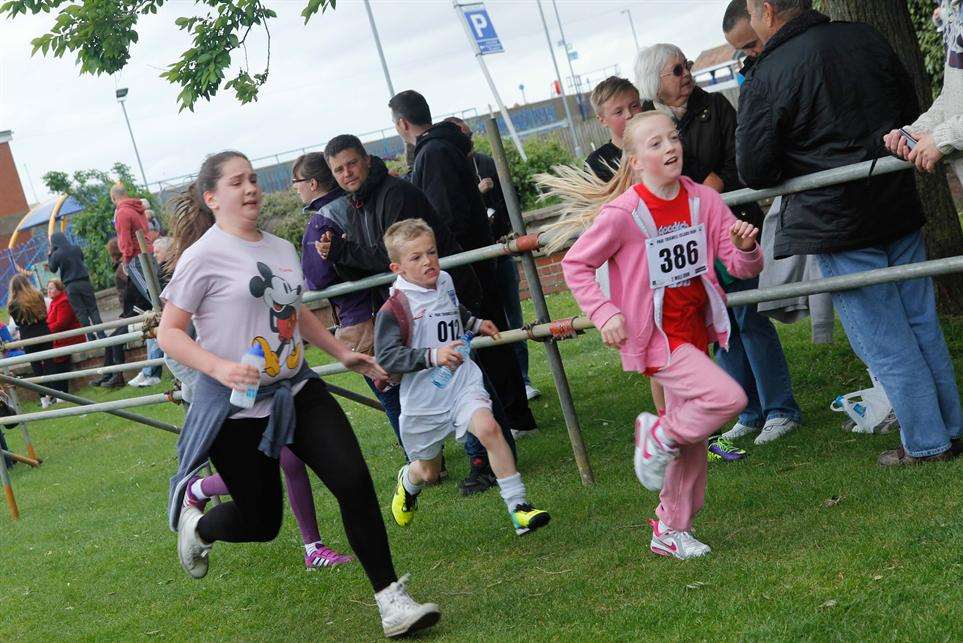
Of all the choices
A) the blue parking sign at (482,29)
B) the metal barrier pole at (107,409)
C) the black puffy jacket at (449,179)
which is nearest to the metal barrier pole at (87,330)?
the metal barrier pole at (107,409)

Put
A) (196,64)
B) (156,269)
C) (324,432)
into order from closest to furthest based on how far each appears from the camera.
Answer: (324,432) → (156,269) → (196,64)

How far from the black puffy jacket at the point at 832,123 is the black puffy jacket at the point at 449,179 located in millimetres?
2367

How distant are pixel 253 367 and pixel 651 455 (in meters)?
1.55

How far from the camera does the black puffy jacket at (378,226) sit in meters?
6.74

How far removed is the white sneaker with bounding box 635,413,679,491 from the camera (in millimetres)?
4562

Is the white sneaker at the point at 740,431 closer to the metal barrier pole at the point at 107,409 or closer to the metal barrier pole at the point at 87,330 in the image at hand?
the metal barrier pole at the point at 107,409

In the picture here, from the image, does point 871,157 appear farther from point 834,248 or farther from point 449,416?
point 449,416

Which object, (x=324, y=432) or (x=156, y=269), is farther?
(x=156, y=269)

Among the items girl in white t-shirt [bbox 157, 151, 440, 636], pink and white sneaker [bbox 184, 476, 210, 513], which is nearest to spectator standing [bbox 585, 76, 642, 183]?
girl in white t-shirt [bbox 157, 151, 440, 636]

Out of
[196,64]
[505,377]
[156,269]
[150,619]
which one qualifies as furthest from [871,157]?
[196,64]

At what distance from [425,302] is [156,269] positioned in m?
2.72

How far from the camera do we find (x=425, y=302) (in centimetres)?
576

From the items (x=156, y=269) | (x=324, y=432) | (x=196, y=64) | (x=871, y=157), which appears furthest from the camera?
(x=196, y=64)

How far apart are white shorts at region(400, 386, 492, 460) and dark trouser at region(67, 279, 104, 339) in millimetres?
13864
